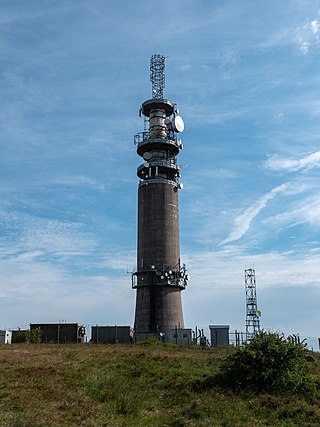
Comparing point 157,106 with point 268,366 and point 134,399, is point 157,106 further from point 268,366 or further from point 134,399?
point 134,399

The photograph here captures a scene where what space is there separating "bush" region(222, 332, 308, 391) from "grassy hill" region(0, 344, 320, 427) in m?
1.02

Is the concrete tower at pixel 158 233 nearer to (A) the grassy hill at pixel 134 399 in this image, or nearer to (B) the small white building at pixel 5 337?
(B) the small white building at pixel 5 337

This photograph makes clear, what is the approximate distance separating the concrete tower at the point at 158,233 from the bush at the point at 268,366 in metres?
37.6

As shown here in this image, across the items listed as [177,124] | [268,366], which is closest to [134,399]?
[268,366]

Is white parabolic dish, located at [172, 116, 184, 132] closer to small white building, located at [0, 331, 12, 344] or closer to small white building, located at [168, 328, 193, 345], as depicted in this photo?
small white building, located at [168, 328, 193, 345]

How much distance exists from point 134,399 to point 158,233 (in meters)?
44.7

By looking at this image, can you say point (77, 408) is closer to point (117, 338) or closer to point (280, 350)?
point (280, 350)

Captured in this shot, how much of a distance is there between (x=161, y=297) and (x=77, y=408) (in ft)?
146

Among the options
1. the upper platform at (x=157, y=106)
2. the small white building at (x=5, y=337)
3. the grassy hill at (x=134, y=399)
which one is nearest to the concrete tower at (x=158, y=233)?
the upper platform at (x=157, y=106)

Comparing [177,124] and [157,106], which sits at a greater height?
[157,106]

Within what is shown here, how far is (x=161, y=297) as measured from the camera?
65312 millimetres

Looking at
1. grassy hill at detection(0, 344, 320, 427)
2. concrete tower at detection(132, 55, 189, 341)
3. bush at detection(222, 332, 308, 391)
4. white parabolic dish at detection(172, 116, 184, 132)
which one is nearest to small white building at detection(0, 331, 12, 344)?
concrete tower at detection(132, 55, 189, 341)

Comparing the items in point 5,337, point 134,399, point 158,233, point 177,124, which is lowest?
point 134,399

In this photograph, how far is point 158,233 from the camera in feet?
218
